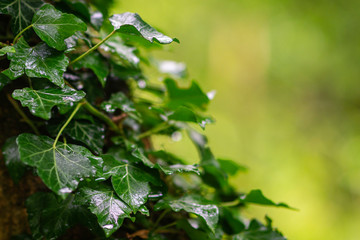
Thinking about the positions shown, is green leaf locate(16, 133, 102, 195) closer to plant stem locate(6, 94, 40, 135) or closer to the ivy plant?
the ivy plant

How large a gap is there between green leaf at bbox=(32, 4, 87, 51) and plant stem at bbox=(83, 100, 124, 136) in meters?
0.14

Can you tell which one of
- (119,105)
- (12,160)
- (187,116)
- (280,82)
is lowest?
(12,160)

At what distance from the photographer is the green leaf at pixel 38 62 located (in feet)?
1.69

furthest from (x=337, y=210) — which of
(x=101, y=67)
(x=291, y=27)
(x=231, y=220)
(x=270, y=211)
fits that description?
(x=101, y=67)

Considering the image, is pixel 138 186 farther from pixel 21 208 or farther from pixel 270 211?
pixel 270 211

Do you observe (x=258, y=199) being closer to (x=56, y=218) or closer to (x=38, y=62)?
(x=56, y=218)

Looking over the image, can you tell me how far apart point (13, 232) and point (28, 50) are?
37 cm

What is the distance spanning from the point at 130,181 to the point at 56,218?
0.15 m

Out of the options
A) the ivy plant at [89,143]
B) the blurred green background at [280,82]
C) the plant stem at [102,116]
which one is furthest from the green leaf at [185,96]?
the blurred green background at [280,82]

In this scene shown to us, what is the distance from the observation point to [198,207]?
0.58 m

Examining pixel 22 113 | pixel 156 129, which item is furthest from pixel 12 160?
pixel 156 129

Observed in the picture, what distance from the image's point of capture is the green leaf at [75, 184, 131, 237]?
1.57 feet

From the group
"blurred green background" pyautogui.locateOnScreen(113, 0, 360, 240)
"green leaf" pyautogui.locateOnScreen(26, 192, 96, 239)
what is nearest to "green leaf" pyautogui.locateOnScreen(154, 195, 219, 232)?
"green leaf" pyautogui.locateOnScreen(26, 192, 96, 239)

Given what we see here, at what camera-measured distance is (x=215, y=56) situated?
4.08 meters
